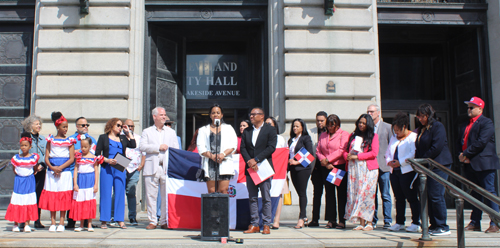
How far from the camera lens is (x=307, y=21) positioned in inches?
407

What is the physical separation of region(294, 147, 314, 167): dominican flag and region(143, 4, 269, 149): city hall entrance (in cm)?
338

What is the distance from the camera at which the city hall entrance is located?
36.2ft

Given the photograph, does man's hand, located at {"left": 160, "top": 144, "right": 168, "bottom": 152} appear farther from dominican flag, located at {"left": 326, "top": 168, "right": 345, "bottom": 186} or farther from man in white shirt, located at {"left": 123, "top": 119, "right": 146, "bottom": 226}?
dominican flag, located at {"left": 326, "top": 168, "right": 345, "bottom": 186}

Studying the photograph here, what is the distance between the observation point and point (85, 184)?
7.46 metres

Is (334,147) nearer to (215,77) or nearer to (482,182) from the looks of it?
(482,182)

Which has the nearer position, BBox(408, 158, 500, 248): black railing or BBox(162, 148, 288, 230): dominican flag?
BBox(408, 158, 500, 248): black railing

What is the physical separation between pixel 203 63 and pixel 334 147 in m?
5.88

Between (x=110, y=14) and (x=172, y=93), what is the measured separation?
8.35 feet

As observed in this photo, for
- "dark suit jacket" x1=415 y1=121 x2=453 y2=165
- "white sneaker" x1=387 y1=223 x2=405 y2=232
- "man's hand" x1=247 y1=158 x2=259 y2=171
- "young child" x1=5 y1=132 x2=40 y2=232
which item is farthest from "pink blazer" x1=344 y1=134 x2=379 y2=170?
"young child" x1=5 y1=132 x2=40 y2=232

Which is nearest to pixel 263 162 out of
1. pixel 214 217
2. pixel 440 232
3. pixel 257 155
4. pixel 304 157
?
pixel 257 155

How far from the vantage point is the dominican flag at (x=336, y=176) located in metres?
7.79

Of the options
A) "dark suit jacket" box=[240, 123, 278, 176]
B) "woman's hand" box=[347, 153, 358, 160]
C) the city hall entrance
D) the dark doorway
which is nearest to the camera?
"dark suit jacket" box=[240, 123, 278, 176]

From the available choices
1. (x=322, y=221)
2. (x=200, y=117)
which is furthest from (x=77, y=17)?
(x=322, y=221)

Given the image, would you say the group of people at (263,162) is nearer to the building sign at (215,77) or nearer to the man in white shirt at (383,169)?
the man in white shirt at (383,169)
